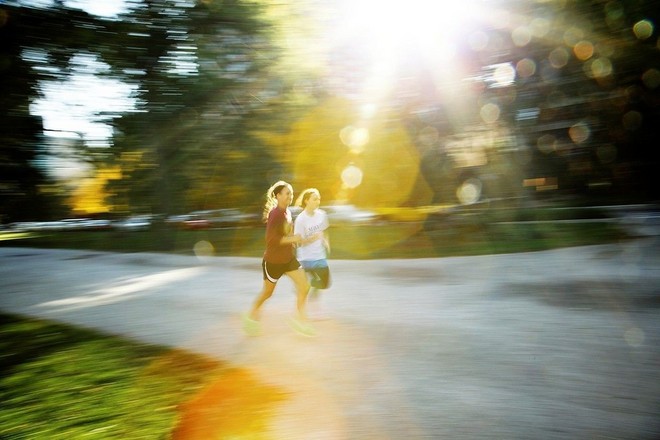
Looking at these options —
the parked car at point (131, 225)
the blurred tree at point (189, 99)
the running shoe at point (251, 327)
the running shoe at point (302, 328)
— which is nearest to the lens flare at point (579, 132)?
the blurred tree at point (189, 99)

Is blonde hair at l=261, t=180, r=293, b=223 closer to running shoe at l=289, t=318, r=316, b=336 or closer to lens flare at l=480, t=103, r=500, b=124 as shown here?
running shoe at l=289, t=318, r=316, b=336

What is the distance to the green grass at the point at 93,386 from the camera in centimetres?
422

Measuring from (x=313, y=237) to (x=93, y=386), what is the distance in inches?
108

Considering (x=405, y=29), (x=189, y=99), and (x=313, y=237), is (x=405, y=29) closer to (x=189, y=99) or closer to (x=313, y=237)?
(x=189, y=99)

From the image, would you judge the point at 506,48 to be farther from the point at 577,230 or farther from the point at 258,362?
the point at 258,362

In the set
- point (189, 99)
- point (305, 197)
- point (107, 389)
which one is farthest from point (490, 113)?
point (107, 389)

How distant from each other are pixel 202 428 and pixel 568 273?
7591 mm

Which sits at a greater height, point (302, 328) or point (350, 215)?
point (350, 215)

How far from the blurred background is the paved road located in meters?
3.69

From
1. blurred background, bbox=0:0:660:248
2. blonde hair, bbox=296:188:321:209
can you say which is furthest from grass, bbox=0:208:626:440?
blurred background, bbox=0:0:660:248

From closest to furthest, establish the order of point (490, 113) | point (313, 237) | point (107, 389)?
point (107, 389), point (313, 237), point (490, 113)

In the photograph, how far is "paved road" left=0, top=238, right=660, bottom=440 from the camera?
3.94 m

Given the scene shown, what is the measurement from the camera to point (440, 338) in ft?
19.6

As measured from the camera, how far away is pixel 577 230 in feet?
56.1
